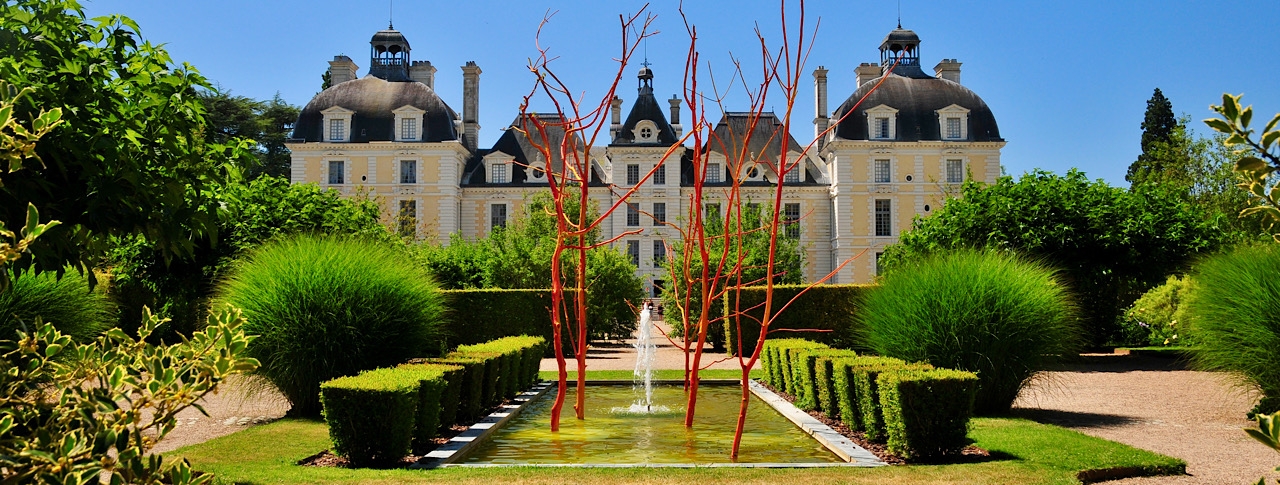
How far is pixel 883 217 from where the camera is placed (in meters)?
42.8

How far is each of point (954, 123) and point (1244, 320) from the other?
35280 millimetres

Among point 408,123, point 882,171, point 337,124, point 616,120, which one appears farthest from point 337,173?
point 882,171

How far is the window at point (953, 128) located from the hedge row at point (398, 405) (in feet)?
122

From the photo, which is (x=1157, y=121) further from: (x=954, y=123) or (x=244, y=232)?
(x=244, y=232)

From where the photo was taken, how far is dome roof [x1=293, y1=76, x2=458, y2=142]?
4234cm

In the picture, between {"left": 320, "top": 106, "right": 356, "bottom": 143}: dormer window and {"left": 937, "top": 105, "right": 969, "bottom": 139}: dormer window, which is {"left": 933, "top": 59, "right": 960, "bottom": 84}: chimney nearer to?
{"left": 937, "top": 105, "right": 969, "bottom": 139}: dormer window

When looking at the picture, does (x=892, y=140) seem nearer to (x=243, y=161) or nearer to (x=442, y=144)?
(x=442, y=144)

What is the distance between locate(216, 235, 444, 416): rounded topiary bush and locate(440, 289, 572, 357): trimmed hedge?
→ 769 cm

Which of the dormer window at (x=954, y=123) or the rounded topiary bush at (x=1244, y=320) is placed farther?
the dormer window at (x=954, y=123)

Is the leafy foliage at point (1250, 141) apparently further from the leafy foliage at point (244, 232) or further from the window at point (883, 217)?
the window at point (883, 217)

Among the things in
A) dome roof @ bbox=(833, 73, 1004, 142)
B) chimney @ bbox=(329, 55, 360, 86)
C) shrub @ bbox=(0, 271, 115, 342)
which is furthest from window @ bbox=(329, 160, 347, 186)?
shrub @ bbox=(0, 271, 115, 342)

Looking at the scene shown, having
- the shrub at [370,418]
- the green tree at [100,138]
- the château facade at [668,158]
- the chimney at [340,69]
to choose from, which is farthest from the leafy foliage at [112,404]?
the chimney at [340,69]

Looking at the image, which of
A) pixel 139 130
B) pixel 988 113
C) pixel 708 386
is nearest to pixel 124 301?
pixel 708 386

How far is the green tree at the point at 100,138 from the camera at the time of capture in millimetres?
4066
